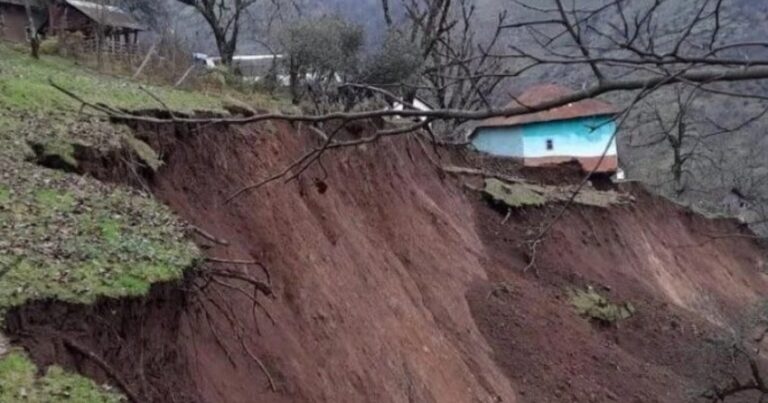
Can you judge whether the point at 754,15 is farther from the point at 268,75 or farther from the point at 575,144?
the point at 575,144

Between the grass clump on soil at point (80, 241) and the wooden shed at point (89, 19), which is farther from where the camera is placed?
the wooden shed at point (89, 19)

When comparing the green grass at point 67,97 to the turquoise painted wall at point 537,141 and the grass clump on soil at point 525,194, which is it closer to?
the grass clump on soil at point 525,194

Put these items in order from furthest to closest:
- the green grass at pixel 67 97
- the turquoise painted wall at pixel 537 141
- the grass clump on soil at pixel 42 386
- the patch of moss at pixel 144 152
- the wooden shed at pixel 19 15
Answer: the turquoise painted wall at pixel 537 141 < the wooden shed at pixel 19 15 < the green grass at pixel 67 97 < the patch of moss at pixel 144 152 < the grass clump on soil at pixel 42 386

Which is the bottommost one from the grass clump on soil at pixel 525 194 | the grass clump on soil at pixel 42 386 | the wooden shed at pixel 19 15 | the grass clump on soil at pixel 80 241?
the grass clump on soil at pixel 525 194

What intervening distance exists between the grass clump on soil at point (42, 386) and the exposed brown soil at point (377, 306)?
30cm

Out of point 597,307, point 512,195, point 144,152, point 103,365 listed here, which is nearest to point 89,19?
point 512,195

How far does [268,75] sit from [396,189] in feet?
26.7

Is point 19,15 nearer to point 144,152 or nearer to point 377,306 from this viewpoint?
point 377,306

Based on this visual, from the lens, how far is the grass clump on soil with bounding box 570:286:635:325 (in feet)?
57.8

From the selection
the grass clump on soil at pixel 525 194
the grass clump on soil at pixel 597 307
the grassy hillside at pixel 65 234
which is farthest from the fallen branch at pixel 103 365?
the grass clump on soil at pixel 525 194

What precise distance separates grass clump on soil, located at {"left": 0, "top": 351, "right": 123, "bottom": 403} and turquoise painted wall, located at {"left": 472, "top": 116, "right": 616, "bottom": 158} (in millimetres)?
30477

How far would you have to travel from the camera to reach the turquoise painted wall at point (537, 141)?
35.4 meters

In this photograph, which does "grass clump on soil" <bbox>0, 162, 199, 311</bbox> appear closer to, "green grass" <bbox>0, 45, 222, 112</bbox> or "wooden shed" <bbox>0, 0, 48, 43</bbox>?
"green grass" <bbox>0, 45, 222, 112</bbox>

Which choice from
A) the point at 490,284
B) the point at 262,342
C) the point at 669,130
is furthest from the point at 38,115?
the point at 490,284
